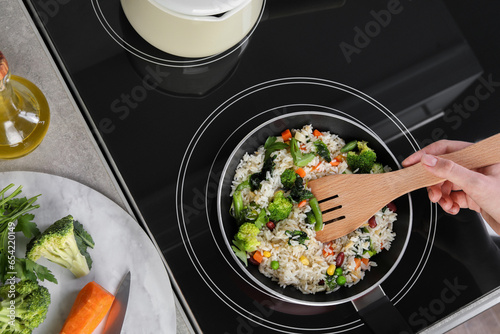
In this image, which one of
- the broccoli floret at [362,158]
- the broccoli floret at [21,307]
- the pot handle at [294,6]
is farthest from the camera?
the pot handle at [294,6]

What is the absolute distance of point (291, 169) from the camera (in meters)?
1.12

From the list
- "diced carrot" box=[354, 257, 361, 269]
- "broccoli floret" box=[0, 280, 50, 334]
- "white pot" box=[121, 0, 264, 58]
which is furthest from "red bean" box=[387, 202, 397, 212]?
"broccoli floret" box=[0, 280, 50, 334]

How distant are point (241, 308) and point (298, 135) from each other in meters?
0.41

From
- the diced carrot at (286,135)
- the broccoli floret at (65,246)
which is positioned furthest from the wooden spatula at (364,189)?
the broccoli floret at (65,246)

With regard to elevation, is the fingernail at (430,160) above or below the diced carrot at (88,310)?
below

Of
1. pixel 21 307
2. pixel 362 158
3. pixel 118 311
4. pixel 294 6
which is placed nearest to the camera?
pixel 21 307

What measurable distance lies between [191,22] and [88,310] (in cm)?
61

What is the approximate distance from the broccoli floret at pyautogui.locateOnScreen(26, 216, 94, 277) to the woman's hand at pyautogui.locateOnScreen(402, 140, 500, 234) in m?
0.75

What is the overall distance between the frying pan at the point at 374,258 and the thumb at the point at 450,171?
11 centimetres

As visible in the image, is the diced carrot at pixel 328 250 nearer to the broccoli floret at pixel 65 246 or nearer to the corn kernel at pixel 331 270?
the corn kernel at pixel 331 270

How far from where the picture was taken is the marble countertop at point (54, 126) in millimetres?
1098

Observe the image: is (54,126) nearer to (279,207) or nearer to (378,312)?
(279,207)

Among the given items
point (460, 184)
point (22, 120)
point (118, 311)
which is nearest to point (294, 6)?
point (460, 184)

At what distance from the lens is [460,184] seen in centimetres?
103
